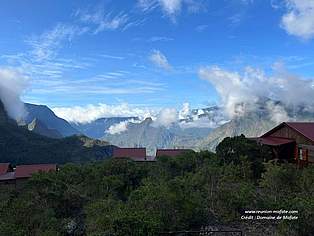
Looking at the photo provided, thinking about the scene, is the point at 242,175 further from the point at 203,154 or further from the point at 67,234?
the point at 67,234

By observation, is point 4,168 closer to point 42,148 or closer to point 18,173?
point 18,173

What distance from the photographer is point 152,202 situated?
14141mm

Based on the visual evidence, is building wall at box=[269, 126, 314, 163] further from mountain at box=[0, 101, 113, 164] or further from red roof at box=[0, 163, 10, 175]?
mountain at box=[0, 101, 113, 164]

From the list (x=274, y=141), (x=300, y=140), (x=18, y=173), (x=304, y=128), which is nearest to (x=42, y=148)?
(x=18, y=173)

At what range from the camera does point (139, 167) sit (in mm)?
29219

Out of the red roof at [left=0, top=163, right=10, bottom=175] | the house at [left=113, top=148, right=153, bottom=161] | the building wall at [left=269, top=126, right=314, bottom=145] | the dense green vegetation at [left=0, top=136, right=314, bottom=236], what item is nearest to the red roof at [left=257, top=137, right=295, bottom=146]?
the building wall at [left=269, top=126, right=314, bottom=145]

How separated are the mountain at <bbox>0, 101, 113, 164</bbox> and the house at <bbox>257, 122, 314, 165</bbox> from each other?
300ft

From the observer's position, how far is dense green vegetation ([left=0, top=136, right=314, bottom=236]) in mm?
12969

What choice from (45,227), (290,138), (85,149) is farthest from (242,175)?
(85,149)

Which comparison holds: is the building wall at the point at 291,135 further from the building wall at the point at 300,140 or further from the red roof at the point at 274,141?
the red roof at the point at 274,141

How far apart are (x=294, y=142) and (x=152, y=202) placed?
23.7 m

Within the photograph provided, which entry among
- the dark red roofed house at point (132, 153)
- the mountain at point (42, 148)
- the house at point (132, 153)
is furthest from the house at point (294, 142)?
the mountain at point (42, 148)

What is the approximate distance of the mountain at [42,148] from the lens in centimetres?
11916

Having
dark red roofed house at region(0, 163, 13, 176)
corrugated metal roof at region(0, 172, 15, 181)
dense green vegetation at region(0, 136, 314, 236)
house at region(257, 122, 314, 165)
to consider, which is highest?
house at region(257, 122, 314, 165)
